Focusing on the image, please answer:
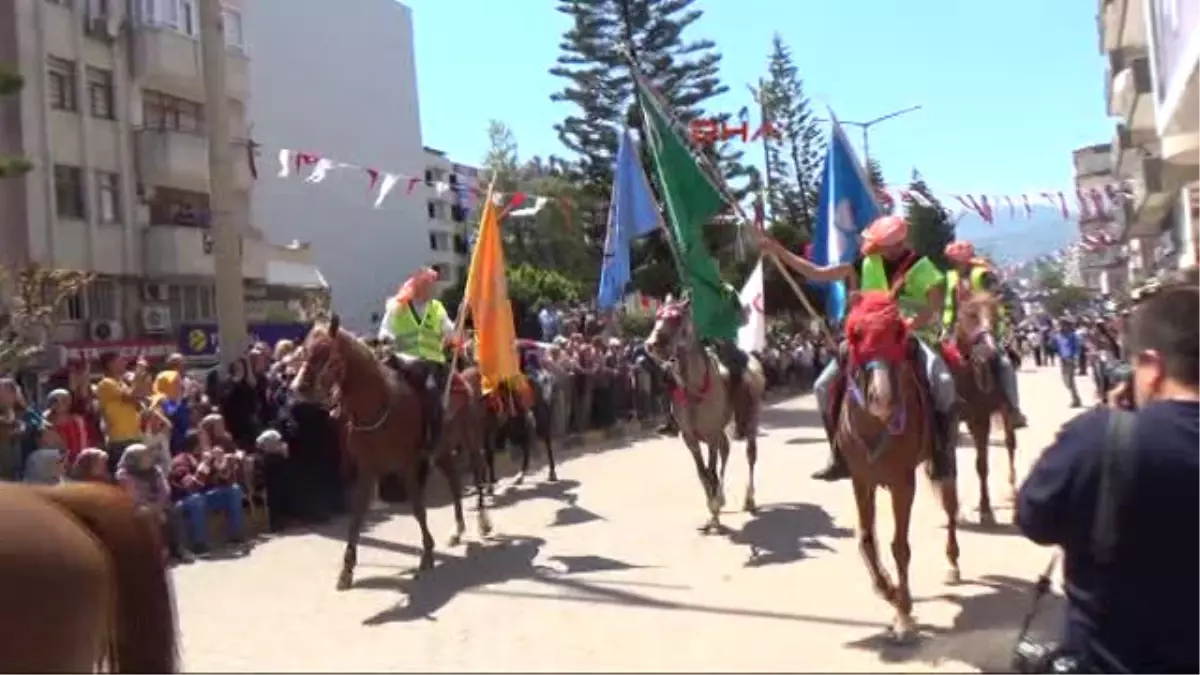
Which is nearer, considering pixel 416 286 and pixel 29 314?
pixel 416 286

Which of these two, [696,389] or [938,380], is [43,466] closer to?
[696,389]

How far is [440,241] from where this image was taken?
8188cm

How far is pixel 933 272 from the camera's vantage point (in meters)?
9.28

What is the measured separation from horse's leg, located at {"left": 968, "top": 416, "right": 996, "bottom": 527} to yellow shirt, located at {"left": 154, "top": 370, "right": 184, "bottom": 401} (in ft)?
26.9

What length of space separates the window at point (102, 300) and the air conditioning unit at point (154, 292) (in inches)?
39.9

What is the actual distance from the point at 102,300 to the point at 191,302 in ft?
11.5

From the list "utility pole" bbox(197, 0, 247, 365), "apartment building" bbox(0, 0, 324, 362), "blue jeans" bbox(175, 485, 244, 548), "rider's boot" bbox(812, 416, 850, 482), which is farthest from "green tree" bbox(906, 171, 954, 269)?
"rider's boot" bbox(812, 416, 850, 482)

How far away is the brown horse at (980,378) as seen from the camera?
11305 millimetres

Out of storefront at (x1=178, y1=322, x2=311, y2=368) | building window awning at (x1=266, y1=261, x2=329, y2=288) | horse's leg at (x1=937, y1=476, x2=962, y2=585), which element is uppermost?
building window awning at (x1=266, y1=261, x2=329, y2=288)

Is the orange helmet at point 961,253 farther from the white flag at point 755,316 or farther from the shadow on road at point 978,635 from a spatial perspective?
the white flag at point 755,316

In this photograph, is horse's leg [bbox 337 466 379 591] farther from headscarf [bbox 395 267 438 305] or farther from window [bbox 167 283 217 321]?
window [bbox 167 283 217 321]

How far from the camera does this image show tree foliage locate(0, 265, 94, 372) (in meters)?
16.9

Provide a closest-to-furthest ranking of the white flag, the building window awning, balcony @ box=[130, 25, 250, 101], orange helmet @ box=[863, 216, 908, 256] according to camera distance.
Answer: orange helmet @ box=[863, 216, 908, 256], the white flag, balcony @ box=[130, 25, 250, 101], the building window awning

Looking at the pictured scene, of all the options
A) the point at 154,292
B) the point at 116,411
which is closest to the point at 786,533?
the point at 116,411
